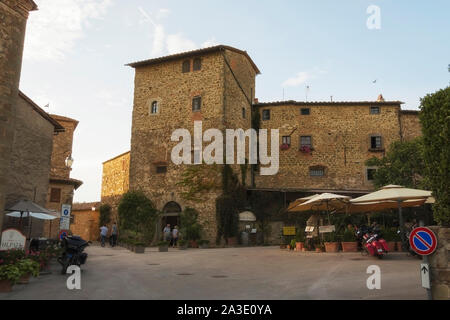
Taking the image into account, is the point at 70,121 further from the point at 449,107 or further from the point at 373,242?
the point at 449,107

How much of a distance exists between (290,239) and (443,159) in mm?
12583

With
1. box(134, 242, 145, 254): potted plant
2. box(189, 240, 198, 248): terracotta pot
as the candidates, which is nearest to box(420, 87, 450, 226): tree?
box(134, 242, 145, 254): potted plant

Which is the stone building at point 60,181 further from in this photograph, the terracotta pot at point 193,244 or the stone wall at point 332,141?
the stone wall at point 332,141

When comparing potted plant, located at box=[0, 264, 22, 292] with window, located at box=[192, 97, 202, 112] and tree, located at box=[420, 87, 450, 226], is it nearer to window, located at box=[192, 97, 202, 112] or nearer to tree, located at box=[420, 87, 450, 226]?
tree, located at box=[420, 87, 450, 226]

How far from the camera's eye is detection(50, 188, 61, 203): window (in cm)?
2626

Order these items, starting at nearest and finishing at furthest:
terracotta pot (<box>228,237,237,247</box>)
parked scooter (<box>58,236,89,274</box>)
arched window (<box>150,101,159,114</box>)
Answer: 1. parked scooter (<box>58,236,89,274</box>)
2. terracotta pot (<box>228,237,237,247</box>)
3. arched window (<box>150,101,159,114</box>)

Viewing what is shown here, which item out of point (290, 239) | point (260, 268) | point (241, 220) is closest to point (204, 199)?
point (241, 220)

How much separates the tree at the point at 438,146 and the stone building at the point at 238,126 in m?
17.8

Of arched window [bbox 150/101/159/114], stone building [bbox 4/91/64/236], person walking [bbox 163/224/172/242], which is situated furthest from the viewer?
arched window [bbox 150/101/159/114]

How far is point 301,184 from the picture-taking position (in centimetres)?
2906

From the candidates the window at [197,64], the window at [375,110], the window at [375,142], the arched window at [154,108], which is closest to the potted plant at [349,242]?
the window at [375,142]

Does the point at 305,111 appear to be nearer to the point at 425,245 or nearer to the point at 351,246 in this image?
the point at 351,246

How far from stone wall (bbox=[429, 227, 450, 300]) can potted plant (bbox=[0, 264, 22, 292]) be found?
761cm
